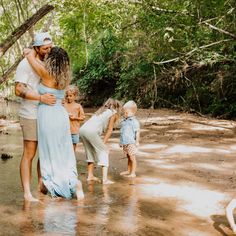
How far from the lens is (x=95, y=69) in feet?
89.0

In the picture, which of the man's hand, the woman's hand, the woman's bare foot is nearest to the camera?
the man's hand

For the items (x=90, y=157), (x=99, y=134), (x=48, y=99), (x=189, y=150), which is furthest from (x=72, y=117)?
(x=189, y=150)

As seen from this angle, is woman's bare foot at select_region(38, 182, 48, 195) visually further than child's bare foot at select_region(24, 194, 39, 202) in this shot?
Yes

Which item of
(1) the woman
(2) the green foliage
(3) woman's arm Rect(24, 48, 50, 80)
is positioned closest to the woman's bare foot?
(1) the woman

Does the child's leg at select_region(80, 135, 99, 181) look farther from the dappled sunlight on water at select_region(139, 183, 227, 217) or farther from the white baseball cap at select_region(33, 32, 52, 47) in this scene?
the white baseball cap at select_region(33, 32, 52, 47)

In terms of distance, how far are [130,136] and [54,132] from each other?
2.27 meters

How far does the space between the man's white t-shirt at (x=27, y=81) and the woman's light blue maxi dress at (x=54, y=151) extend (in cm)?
8

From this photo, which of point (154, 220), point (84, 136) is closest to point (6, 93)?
point (84, 136)

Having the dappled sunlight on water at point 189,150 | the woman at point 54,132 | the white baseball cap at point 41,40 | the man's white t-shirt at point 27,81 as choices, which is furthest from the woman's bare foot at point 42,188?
the dappled sunlight on water at point 189,150

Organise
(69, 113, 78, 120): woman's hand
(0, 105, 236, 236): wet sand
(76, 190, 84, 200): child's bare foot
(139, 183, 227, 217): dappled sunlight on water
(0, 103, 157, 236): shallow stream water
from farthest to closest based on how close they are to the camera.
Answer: (69, 113, 78, 120): woman's hand
(76, 190, 84, 200): child's bare foot
(139, 183, 227, 217): dappled sunlight on water
(0, 105, 236, 236): wet sand
(0, 103, 157, 236): shallow stream water

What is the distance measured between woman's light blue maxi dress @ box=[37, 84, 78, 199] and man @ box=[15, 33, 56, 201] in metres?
0.09

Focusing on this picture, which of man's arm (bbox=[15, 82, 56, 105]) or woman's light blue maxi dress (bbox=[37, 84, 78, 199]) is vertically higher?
man's arm (bbox=[15, 82, 56, 105])

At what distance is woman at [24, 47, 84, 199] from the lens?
6.30 m

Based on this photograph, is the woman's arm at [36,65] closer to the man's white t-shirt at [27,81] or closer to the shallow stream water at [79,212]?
the man's white t-shirt at [27,81]
